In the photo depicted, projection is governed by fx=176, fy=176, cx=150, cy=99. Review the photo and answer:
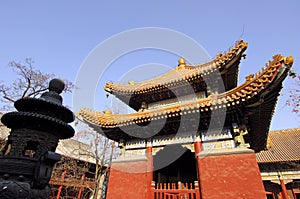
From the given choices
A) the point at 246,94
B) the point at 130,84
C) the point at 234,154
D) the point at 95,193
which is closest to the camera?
the point at 246,94

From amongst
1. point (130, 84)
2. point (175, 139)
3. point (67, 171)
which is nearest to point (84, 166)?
point (67, 171)

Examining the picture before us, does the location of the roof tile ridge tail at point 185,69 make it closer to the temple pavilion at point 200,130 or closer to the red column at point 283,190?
the temple pavilion at point 200,130

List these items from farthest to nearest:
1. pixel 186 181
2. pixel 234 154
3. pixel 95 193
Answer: pixel 95 193 → pixel 186 181 → pixel 234 154

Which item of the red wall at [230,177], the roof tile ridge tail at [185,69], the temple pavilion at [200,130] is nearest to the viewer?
the red wall at [230,177]

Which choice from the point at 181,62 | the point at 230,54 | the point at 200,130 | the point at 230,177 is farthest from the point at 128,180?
the point at 181,62

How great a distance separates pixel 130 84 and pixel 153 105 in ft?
6.74

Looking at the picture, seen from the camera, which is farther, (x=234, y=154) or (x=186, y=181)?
(x=186, y=181)

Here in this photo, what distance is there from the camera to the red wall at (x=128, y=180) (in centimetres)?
628

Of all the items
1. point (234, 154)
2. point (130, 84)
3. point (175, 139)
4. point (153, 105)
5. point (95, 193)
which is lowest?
point (95, 193)

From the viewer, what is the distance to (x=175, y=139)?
672 centimetres

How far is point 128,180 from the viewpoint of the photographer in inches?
258

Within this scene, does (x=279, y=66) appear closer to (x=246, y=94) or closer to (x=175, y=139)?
(x=246, y=94)

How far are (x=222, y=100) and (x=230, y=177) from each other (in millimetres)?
2284

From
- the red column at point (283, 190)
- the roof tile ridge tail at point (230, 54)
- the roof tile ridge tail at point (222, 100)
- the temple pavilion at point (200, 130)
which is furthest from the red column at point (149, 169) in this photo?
the red column at point (283, 190)
